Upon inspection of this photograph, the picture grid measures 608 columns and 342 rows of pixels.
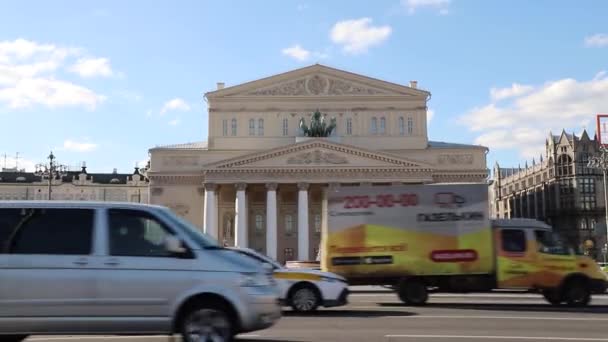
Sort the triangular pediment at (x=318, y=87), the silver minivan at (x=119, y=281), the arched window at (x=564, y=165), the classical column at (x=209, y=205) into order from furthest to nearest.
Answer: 1. the arched window at (x=564, y=165)
2. the triangular pediment at (x=318, y=87)
3. the classical column at (x=209, y=205)
4. the silver minivan at (x=119, y=281)

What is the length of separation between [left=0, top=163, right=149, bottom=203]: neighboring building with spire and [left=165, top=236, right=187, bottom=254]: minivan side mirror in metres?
112

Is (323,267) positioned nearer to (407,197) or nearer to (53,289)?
(407,197)

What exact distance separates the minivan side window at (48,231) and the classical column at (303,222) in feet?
200

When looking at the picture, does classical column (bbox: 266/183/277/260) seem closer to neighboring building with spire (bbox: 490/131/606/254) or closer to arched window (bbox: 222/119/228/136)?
arched window (bbox: 222/119/228/136)

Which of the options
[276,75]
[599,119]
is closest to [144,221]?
[599,119]

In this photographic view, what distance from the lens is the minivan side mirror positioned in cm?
1005

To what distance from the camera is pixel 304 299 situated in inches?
741

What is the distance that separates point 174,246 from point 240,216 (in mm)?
61752

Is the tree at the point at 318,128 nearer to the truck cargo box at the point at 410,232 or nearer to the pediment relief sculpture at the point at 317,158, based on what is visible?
the pediment relief sculpture at the point at 317,158

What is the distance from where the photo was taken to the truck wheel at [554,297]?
21712 millimetres

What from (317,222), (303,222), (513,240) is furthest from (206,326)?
(317,222)

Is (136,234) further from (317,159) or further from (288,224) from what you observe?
(288,224)

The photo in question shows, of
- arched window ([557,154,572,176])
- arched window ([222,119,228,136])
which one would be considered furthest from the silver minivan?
arched window ([557,154,572,176])

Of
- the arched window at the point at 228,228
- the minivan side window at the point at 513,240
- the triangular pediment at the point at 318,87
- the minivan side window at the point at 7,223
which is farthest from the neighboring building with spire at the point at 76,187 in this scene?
the minivan side window at the point at 7,223
